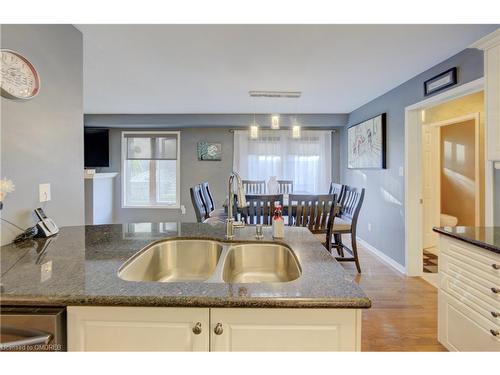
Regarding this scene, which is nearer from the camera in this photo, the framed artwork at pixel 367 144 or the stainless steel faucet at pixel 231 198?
the stainless steel faucet at pixel 231 198

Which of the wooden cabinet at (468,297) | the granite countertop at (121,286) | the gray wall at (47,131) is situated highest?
the gray wall at (47,131)

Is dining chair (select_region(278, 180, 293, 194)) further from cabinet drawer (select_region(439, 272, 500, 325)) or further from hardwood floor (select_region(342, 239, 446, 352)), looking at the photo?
cabinet drawer (select_region(439, 272, 500, 325))

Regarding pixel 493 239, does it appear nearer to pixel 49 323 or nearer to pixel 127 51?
pixel 49 323

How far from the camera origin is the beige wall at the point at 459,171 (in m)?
4.10

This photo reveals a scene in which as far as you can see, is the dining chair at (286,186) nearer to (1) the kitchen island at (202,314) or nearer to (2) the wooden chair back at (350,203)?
(2) the wooden chair back at (350,203)

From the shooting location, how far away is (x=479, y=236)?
159 centimetres

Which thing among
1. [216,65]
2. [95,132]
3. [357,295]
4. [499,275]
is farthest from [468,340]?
[95,132]

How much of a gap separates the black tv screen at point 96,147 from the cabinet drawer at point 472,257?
18.7ft

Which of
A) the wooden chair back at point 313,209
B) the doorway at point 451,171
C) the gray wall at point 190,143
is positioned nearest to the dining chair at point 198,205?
the wooden chair back at point 313,209

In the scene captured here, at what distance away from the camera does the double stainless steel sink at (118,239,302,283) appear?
131 centimetres

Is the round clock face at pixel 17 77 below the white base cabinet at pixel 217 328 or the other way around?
the other way around

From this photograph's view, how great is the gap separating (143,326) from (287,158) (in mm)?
4710

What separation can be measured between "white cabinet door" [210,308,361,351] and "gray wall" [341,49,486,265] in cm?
259
